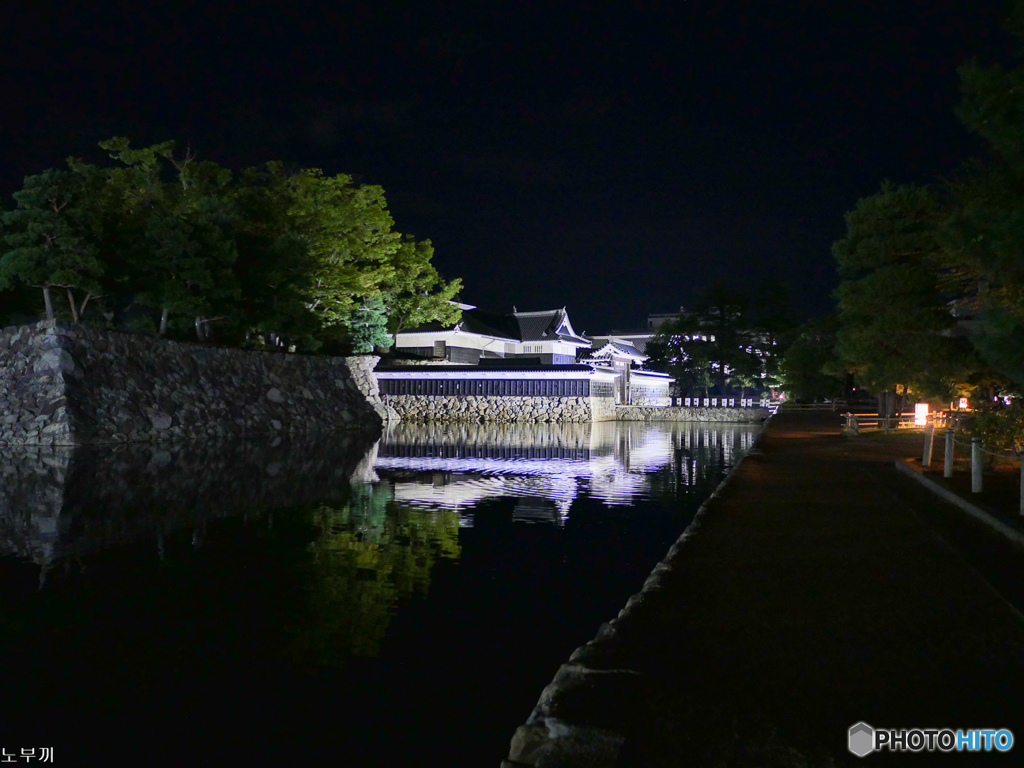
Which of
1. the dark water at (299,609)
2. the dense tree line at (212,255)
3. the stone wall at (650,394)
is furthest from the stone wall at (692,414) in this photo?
the dark water at (299,609)

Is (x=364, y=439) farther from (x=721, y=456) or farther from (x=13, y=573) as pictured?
(x=13, y=573)

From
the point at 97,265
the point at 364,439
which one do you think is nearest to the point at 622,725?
the point at 97,265

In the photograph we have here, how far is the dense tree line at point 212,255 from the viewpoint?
21.1 meters

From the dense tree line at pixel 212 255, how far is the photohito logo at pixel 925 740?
2292cm

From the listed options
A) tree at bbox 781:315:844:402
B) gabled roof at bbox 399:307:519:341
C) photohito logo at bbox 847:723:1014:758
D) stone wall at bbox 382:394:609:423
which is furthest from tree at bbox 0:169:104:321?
tree at bbox 781:315:844:402

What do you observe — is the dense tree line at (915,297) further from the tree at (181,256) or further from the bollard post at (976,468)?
the tree at (181,256)

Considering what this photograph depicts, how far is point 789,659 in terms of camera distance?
4.07 metres

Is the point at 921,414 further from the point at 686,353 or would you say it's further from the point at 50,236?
the point at 686,353

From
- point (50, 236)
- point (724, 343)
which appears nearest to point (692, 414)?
point (724, 343)

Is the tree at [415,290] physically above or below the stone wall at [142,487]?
above

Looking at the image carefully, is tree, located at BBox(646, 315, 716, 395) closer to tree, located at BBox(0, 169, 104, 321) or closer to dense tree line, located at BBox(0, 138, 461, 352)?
dense tree line, located at BBox(0, 138, 461, 352)

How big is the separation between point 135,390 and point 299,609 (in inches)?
751

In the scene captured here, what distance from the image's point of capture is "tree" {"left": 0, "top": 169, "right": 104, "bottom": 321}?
20.5 m

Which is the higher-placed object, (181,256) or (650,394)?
(181,256)
